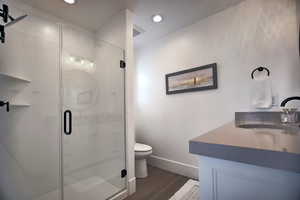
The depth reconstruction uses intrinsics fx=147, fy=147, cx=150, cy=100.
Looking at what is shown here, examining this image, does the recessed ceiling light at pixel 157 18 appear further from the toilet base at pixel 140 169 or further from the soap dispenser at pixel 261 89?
the toilet base at pixel 140 169

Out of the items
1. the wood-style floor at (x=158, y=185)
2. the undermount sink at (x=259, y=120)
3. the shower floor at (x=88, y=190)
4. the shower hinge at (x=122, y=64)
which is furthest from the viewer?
the shower hinge at (x=122, y=64)

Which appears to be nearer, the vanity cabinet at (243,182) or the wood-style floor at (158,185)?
the vanity cabinet at (243,182)

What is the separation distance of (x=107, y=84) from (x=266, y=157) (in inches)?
76.4

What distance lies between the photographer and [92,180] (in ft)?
6.20

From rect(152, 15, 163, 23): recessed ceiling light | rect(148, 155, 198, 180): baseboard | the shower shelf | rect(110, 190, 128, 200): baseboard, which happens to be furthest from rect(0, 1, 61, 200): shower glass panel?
rect(148, 155, 198, 180): baseboard

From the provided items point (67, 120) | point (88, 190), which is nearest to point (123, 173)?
point (88, 190)

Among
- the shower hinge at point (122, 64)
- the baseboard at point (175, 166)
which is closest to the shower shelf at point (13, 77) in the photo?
the shower hinge at point (122, 64)

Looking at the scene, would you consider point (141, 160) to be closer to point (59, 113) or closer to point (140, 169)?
point (140, 169)

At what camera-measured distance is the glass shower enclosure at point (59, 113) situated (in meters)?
1.58

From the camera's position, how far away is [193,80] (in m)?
2.17

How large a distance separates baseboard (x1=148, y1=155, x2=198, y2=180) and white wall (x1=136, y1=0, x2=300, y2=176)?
14 millimetres

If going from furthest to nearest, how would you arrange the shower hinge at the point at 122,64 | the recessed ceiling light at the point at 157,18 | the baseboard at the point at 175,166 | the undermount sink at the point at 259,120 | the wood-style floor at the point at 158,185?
the baseboard at the point at 175,166 → the recessed ceiling light at the point at 157,18 → the shower hinge at the point at 122,64 → the wood-style floor at the point at 158,185 → the undermount sink at the point at 259,120

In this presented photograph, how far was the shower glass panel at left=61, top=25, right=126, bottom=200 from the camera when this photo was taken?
1772 mm

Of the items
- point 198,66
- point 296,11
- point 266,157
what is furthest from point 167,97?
point 266,157
